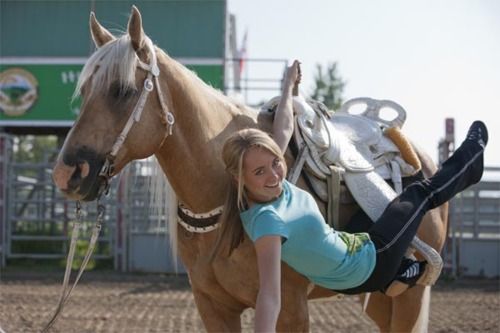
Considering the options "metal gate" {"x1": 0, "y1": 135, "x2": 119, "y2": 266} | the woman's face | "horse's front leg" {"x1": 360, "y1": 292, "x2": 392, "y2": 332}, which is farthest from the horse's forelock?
"metal gate" {"x1": 0, "y1": 135, "x2": 119, "y2": 266}

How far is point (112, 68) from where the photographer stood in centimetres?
283

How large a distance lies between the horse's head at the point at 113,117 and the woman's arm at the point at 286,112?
1.66ft

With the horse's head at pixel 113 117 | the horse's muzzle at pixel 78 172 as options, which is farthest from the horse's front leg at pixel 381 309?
the horse's muzzle at pixel 78 172

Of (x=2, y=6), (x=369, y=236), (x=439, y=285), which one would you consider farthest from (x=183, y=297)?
(x=2, y=6)

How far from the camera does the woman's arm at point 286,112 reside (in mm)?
3213

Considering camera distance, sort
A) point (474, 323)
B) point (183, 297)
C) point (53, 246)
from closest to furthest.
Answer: point (474, 323), point (183, 297), point (53, 246)

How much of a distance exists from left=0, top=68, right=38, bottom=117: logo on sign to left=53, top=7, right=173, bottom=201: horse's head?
1157 centimetres

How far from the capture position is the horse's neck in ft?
10.1

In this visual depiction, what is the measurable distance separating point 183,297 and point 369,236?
6.38m

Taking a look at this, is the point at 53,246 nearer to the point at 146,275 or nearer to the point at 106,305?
the point at 146,275

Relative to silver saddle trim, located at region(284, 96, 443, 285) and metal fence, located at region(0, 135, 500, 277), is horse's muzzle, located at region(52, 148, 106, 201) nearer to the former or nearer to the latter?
silver saddle trim, located at region(284, 96, 443, 285)

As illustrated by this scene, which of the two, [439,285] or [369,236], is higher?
[369,236]

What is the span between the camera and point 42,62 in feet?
46.3

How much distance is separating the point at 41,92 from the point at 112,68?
11712 mm
